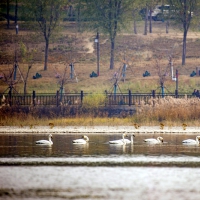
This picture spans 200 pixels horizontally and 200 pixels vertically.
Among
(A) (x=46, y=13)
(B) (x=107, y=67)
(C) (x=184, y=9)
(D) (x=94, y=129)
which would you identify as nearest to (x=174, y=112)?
(D) (x=94, y=129)

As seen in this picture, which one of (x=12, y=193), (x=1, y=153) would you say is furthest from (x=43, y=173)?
(x=1, y=153)

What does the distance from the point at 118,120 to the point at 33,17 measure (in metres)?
36.4

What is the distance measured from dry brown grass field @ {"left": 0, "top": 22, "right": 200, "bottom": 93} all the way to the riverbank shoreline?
22.1m

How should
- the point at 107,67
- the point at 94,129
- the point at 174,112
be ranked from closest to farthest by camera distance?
the point at 94,129 → the point at 174,112 → the point at 107,67

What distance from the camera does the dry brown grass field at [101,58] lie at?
3014 inches

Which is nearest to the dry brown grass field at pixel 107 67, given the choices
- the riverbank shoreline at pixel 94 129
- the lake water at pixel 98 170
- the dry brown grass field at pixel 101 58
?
the dry brown grass field at pixel 101 58

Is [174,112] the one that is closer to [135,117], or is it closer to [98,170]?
[135,117]

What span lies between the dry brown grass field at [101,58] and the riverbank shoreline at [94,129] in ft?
72.4

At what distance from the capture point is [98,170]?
3009cm

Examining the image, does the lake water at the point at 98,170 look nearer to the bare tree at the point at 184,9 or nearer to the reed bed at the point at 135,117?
the reed bed at the point at 135,117

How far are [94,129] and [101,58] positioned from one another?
4390 centimetres

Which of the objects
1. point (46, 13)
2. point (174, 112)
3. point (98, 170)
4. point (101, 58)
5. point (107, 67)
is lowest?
point (98, 170)

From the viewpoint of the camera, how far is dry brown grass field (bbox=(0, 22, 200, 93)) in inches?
3014

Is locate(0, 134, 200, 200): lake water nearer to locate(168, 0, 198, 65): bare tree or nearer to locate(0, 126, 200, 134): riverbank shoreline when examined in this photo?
locate(0, 126, 200, 134): riverbank shoreline
